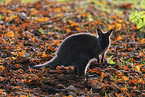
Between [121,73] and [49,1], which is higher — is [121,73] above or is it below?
below

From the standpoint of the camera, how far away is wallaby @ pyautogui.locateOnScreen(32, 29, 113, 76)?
5.53m

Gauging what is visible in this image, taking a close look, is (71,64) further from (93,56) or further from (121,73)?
(121,73)

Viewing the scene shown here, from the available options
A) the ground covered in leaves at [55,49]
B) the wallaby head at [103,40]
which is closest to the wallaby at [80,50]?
the wallaby head at [103,40]

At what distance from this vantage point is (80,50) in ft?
18.2

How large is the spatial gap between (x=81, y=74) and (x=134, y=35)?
333 centimetres

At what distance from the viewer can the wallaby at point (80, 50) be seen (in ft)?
18.1

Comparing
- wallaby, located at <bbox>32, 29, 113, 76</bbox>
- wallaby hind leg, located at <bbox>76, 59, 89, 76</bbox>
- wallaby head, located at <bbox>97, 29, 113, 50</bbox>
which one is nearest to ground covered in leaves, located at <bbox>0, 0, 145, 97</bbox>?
wallaby hind leg, located at <bbox>76, 59, 89, 76</bbox>

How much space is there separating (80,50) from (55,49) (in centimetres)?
154

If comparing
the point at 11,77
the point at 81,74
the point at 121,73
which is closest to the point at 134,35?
the point at 121,73

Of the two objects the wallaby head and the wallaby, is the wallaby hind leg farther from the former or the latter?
the wallaby head

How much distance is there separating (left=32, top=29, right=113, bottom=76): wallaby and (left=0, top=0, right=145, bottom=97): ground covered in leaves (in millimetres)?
258

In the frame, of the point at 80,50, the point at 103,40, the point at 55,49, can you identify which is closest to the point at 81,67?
the point at 80,50

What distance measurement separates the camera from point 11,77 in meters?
5.29

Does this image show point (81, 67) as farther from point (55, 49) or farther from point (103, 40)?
point (55, 49)
